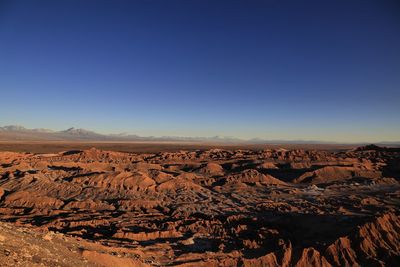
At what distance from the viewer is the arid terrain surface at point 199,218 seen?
15219 millimetres

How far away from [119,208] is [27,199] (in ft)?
27.3

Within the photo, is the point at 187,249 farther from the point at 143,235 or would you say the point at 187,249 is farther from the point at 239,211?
the point at 239,211

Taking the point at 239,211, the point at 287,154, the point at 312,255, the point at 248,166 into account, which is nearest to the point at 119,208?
the point at 239,211

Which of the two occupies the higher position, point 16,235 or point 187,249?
point 16,235

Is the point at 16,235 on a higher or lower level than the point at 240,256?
higher

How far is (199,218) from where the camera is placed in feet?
84.5

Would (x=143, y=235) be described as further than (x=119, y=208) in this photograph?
No

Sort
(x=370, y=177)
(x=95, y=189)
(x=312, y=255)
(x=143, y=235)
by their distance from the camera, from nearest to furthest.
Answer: (x=312, y=255), (x=143, y=235), (x=95, y=189), (x=370, y=177)

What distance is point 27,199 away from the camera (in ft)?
101

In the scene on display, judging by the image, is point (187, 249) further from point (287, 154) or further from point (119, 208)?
point (287, 154)

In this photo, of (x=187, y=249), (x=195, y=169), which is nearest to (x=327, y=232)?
(x=187, y=249)

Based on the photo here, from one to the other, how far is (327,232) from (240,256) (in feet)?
25.1

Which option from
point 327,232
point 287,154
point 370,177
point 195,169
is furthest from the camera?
point 287,154

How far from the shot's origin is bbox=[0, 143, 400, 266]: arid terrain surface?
15.2 meters
